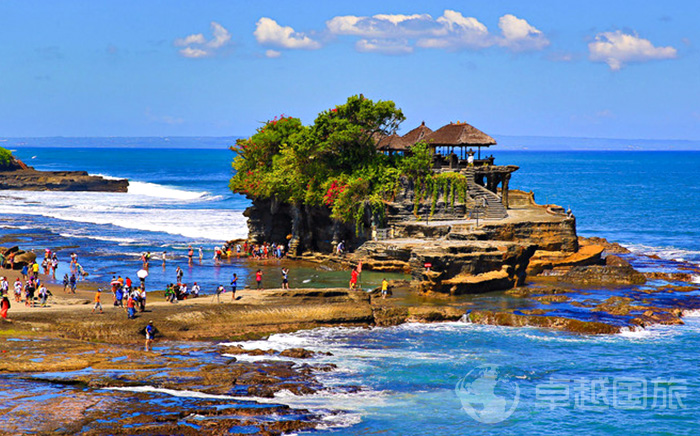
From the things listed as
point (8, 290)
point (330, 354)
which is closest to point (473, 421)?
point (330, 354)

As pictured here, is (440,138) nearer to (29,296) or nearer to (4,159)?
(29,296)

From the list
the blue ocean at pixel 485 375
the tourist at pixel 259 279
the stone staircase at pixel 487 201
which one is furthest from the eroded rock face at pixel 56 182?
the tourist at pixel 259 279

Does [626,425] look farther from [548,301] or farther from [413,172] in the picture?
[413,172]

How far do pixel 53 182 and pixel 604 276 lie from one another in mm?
97010

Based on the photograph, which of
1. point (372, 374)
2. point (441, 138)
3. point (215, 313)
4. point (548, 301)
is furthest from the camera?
point (441, 138)

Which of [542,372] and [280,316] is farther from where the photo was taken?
[280,316]

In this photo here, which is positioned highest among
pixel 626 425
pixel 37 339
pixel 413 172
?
pixel 413 172

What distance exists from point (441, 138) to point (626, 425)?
3209 cm

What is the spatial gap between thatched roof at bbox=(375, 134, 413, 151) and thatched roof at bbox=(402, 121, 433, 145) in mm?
257

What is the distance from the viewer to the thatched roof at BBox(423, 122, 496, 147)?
178 ft

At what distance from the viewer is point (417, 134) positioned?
56.5 meters

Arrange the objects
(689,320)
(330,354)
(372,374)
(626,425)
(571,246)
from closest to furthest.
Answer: (626,425), (372,374), (330,354), (689,320), (571,246)

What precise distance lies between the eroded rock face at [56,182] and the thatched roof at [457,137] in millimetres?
79301

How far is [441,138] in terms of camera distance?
55000 mm
